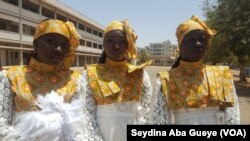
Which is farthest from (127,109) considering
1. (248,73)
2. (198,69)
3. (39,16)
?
(248,73)

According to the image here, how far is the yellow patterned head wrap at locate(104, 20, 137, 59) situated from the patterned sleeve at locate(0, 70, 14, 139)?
44.9 inches

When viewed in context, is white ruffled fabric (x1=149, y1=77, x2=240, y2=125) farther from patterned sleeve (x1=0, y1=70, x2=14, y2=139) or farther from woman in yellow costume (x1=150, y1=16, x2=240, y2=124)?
patterned sleeve (x1=0, y1=70, x2=14, y2=139)

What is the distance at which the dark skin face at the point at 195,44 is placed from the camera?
3240 mm

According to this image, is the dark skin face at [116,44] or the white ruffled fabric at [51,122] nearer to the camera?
the white ruffled fabric at [51,122]

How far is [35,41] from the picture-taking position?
9.76ft

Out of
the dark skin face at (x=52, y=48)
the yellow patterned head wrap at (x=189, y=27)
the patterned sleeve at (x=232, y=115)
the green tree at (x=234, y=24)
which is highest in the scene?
the green tree at (x=234, y=24)

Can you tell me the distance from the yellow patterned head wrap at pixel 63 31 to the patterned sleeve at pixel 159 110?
92 cm

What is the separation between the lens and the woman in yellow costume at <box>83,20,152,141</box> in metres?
3.35

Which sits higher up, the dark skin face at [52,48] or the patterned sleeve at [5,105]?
the dark skin face at [52,48]

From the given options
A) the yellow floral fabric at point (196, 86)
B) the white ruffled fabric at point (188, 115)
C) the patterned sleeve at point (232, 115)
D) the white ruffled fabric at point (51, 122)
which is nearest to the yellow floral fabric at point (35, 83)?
the white ruffled fabric at point (51, 122)

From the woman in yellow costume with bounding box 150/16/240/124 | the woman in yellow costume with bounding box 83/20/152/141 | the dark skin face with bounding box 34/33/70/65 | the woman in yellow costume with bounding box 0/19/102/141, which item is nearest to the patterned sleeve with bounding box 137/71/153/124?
the woman in yellow costume with bounding box 83/20/152/141

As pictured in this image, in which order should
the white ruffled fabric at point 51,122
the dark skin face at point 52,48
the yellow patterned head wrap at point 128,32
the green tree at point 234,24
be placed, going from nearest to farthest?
the white ruffled fabric at point 51,122 → the dark skin face at point 52,48 → the yellow patterned head wrap at point 128,32 → the green tree at point 234,24

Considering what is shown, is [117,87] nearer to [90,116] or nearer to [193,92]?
[90,116]

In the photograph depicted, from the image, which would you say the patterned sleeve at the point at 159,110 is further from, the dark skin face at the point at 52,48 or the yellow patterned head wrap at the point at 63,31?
the dark skin face at the point at 52,48
